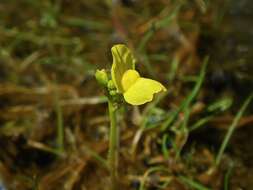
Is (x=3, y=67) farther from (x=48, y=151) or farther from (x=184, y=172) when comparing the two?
(x=184, y=172)

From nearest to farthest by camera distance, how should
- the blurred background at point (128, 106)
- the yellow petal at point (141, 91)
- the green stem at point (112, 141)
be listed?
the yellow petal at point (141, 91)
the green stem at point (112, 141)
the blurred background at point (128, 106)

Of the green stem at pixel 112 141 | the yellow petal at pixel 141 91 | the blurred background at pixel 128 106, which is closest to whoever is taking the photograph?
the yellow petal at pixel 141 91

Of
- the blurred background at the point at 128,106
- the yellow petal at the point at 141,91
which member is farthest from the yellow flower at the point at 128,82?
the blurred background at the point at 128,106

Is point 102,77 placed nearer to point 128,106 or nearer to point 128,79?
point 128,79

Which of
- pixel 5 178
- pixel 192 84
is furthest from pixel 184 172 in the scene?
pixel 5 178

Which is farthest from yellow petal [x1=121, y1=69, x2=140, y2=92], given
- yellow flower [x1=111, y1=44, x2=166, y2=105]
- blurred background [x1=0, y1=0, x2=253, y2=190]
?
blurred background [x1=0, y1=0, x2=253, y2=190]

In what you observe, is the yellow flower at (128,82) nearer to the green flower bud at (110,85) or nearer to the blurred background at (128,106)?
the green flower bud at (110,85)

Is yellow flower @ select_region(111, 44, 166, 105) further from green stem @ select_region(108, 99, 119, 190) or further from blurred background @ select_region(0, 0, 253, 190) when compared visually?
blurred background @ select_region(0, 0, 253, 190)
